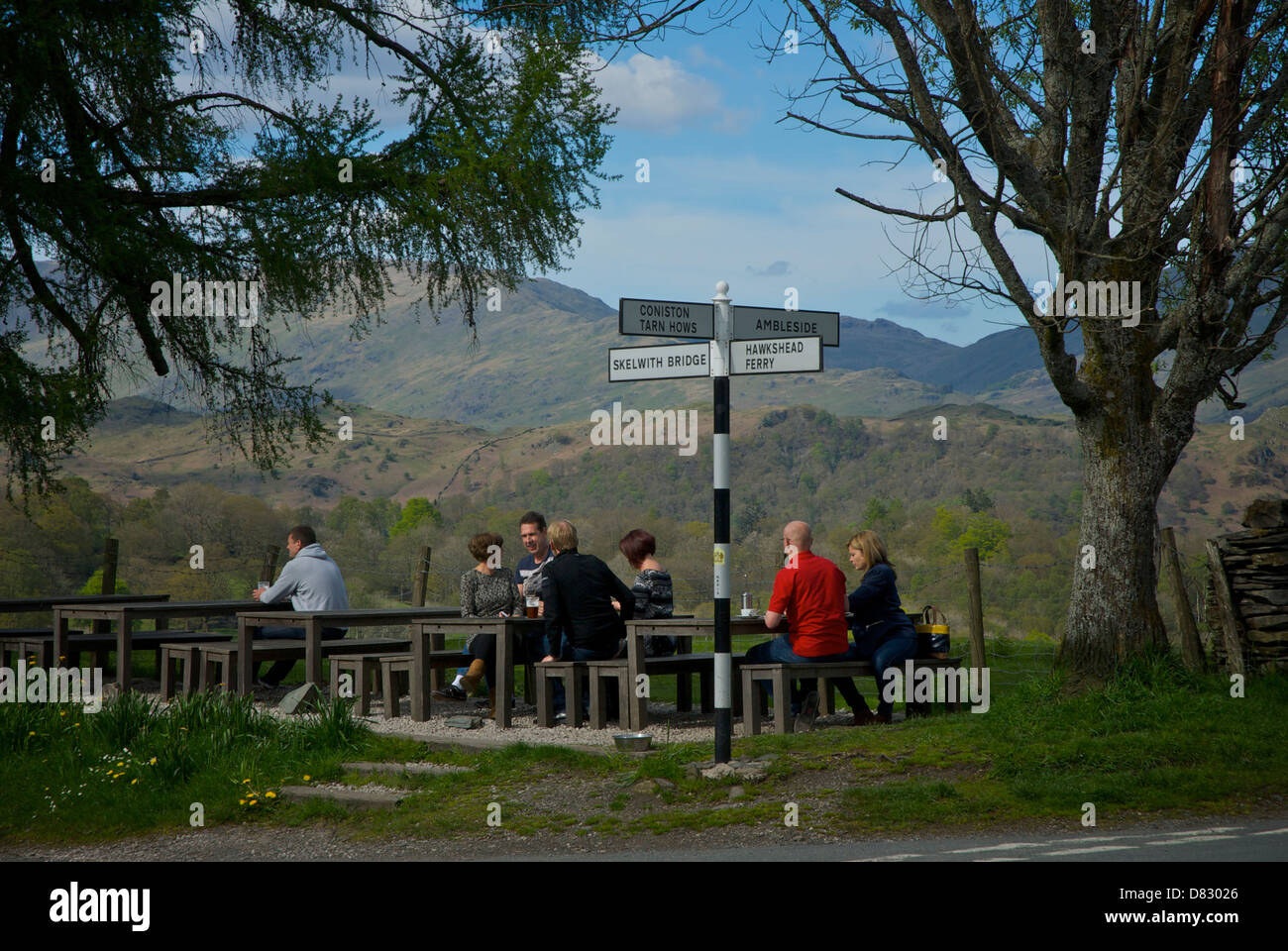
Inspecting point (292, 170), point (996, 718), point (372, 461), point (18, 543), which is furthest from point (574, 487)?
point (996, 718)

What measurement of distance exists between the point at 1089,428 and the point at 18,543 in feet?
107

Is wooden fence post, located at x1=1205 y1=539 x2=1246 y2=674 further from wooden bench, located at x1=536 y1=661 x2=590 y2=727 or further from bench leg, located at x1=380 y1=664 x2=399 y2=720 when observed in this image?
bench leg, located at x1=380 y1=664 x2=399 y2=720

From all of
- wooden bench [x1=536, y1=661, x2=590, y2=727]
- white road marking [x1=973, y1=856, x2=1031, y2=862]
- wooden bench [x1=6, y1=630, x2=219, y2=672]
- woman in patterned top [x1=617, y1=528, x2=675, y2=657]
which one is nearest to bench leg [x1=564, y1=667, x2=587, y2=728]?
wooden bench [x1=536, y1=661, x2=590, y2=727]

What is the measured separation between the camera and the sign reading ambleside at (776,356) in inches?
299

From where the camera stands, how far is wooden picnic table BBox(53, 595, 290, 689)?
11.1 meters

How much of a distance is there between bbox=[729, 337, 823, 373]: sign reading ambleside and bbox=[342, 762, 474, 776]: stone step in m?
3.08

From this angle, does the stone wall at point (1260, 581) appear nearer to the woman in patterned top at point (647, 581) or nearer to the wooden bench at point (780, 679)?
the wooden bench at point (780, 679)

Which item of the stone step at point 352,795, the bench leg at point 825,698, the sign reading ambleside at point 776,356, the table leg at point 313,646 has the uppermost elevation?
the sign reading ambleside at point 776,356

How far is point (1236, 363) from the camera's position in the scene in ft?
33.4

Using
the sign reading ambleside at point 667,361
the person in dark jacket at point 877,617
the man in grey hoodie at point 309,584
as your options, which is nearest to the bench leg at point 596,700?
the person in dark jacket at point 877,617

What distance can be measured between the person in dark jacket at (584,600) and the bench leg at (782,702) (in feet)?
4.57

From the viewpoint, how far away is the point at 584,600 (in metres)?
9.89

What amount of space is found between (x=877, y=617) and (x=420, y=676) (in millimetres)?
3509

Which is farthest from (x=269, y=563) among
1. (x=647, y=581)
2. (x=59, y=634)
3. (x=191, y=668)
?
(x=647, y=581)
